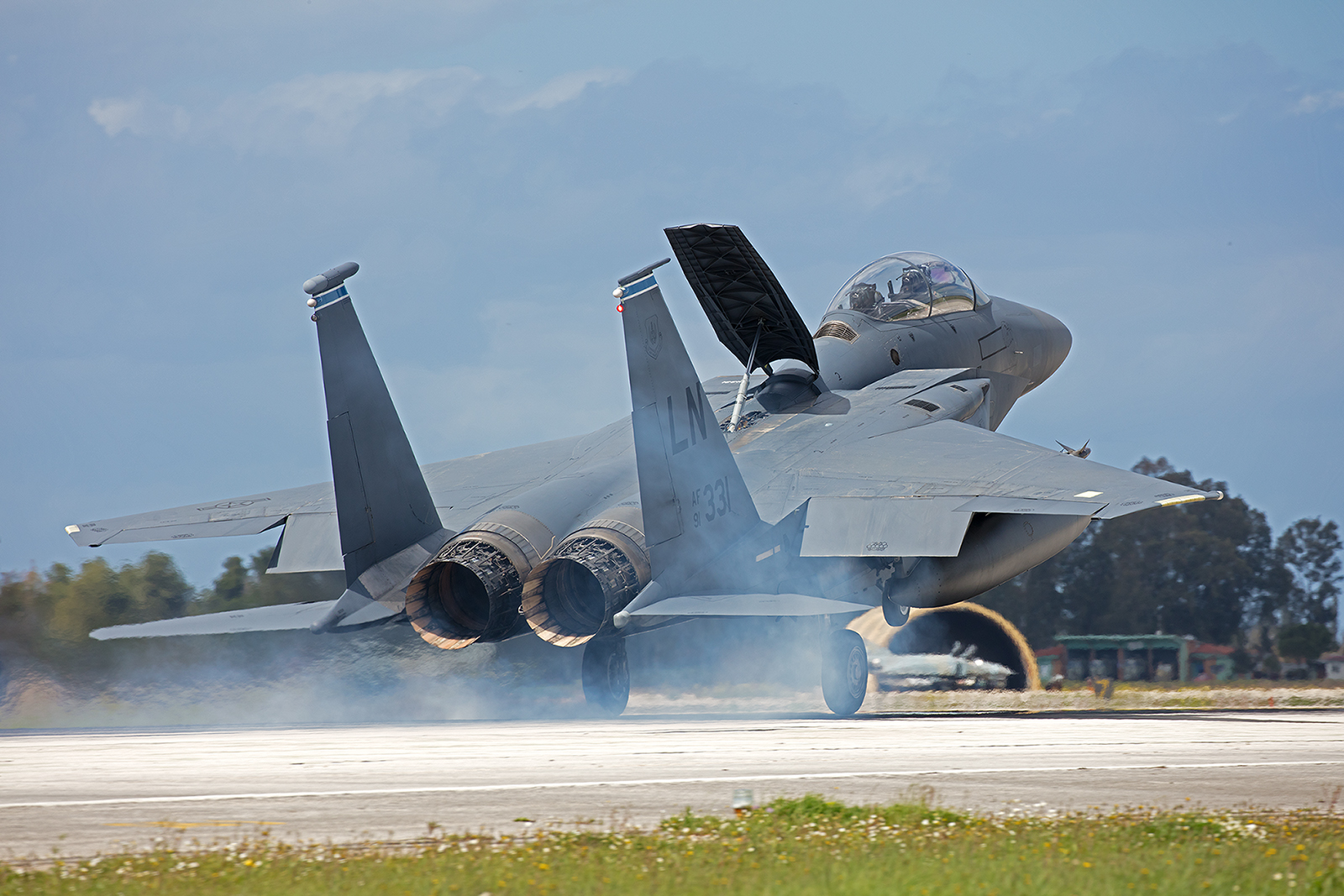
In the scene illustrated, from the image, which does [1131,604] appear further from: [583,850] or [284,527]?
[583,850]

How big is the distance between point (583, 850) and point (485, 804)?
1662mm

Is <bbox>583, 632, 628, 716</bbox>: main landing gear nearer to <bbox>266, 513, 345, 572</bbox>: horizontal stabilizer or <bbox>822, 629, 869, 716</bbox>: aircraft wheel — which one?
<bbox>822, 629, 869, 716</bbox>: aircraft wheel

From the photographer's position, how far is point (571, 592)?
50.8 feet

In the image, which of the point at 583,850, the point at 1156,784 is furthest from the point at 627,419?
the point at 583,850

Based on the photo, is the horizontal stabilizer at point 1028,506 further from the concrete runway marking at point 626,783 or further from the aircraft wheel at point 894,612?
the concrete runway marking at point 626,783

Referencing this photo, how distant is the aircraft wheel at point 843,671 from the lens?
16609mm

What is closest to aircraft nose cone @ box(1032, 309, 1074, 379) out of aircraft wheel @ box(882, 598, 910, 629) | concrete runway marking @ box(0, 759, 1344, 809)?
aircraft wheel @ box(882, 598, 910, 629)

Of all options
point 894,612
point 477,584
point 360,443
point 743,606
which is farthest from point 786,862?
point 894,612

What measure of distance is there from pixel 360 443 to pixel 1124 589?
24.3 m

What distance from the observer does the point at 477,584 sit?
15641 millimetres

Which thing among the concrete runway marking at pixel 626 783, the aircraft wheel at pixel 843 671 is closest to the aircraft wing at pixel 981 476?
the aircraft wheel at pixel 843 671

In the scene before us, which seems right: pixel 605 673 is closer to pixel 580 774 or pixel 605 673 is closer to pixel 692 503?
pixel 692 503

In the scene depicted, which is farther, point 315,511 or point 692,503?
point 315,511

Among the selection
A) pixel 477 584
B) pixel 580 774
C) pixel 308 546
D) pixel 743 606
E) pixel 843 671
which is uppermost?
pixel 308 546
